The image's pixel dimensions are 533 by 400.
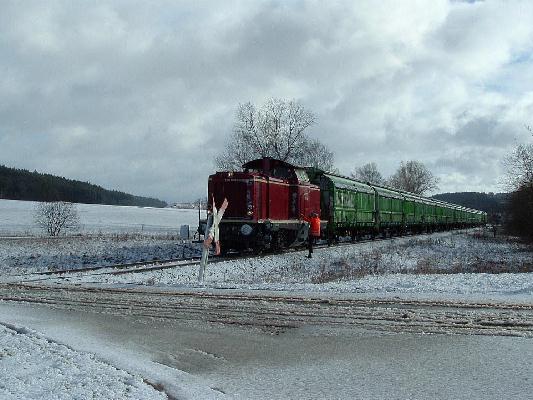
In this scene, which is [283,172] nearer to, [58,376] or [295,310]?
[295,310]

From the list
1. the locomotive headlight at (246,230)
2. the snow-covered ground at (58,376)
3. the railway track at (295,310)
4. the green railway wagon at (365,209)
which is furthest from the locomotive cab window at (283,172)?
the snow-covered ground at (58,376)

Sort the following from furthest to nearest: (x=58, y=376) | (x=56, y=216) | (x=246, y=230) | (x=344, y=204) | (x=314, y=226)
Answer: (x=56, y=216), (x=344, y=204), (x=314, y=226), (x=246, y=230), (x=58, y=376)

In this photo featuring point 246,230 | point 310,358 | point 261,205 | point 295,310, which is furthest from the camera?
point 261,205

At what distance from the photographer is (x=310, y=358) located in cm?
637

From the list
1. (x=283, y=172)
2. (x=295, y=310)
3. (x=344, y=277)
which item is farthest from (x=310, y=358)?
(x=283, y=172)

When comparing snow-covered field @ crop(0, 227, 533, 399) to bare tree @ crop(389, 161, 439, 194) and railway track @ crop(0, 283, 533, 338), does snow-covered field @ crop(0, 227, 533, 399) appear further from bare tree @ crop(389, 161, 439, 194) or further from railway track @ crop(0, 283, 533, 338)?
bare tree @ crop(389, 161, 439, 194)

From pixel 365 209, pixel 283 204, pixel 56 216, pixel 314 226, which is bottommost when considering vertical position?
pixel 314 226

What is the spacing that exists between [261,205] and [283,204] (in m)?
2.34

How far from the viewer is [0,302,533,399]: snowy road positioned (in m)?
5.23

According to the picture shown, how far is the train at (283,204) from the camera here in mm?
22016

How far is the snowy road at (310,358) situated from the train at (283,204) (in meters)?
9.49

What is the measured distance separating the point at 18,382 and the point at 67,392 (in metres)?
0.59

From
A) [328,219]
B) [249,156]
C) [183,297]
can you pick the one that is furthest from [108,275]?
[249,156]

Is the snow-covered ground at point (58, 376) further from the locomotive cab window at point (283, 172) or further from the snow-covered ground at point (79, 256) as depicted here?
the locomotive cab window at point (283, 172)
